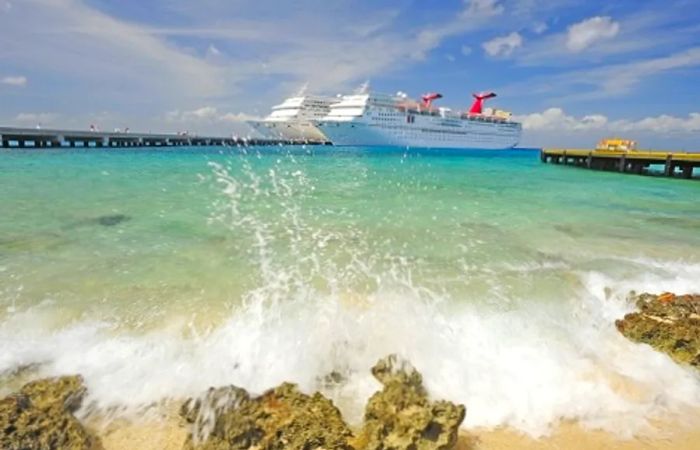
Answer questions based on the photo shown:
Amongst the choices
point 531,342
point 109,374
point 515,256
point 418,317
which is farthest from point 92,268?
point 515,256

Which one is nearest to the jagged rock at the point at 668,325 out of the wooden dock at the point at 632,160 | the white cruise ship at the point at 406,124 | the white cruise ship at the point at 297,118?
the wooden dock at the point at 632,160

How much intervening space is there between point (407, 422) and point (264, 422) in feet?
3.69

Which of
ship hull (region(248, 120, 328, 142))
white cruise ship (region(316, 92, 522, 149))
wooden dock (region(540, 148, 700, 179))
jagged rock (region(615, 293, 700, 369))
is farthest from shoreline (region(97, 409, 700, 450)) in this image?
ship hull (region(248, 120, 328, 142))

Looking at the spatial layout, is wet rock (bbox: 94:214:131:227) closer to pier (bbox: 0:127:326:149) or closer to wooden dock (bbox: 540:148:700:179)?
wooden dock (bbox: 540:148:700:179)

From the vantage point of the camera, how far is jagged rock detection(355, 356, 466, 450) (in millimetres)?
3205

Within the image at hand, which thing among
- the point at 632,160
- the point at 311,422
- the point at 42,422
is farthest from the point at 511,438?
the point at 632,160

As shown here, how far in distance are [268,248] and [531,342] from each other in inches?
221

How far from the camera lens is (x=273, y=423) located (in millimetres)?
3387

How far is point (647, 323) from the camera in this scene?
18.4 feet

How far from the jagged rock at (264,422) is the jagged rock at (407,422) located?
0.22m

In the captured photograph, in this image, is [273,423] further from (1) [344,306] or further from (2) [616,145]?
(2) [616,145]

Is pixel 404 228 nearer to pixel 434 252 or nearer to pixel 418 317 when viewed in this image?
pixel 434 252

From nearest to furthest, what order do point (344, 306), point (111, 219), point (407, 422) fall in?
point (407, 422) < point (344, 306) < point (111, 219)

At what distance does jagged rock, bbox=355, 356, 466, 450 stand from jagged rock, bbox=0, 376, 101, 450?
2228mm
